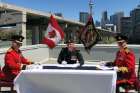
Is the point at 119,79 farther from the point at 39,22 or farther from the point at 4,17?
the point at 39,22

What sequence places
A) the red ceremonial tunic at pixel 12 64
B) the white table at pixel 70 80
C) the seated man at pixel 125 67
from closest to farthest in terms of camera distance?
the white table at pixel 70 80 < the seated man at pixel 125 67 < the red ceremonial tunic at pixel 12 64

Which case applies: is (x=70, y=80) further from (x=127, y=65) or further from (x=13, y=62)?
(x=13, y=62)

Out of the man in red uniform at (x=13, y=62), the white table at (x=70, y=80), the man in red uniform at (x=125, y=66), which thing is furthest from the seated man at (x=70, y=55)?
the white table at (x=70, y=80)

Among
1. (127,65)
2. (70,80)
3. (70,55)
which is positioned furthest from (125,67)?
(70,55)

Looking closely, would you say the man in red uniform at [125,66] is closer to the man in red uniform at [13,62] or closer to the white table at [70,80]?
the white table at [70,80]

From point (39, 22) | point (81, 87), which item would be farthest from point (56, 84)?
point (39, 22)

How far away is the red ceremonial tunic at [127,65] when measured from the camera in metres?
9.01

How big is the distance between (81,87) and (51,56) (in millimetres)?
15899

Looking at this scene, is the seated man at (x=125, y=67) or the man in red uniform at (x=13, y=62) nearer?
the seated man at (x=125, y=67)

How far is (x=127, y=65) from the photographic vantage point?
29.6ft

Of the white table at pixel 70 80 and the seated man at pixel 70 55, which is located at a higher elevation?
the seated man at pixel 70 55

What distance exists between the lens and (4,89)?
11906mm

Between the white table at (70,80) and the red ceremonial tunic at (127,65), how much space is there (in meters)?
1.15

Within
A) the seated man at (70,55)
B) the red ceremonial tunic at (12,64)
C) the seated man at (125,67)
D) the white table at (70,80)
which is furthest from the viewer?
the seated man at (70,55)
